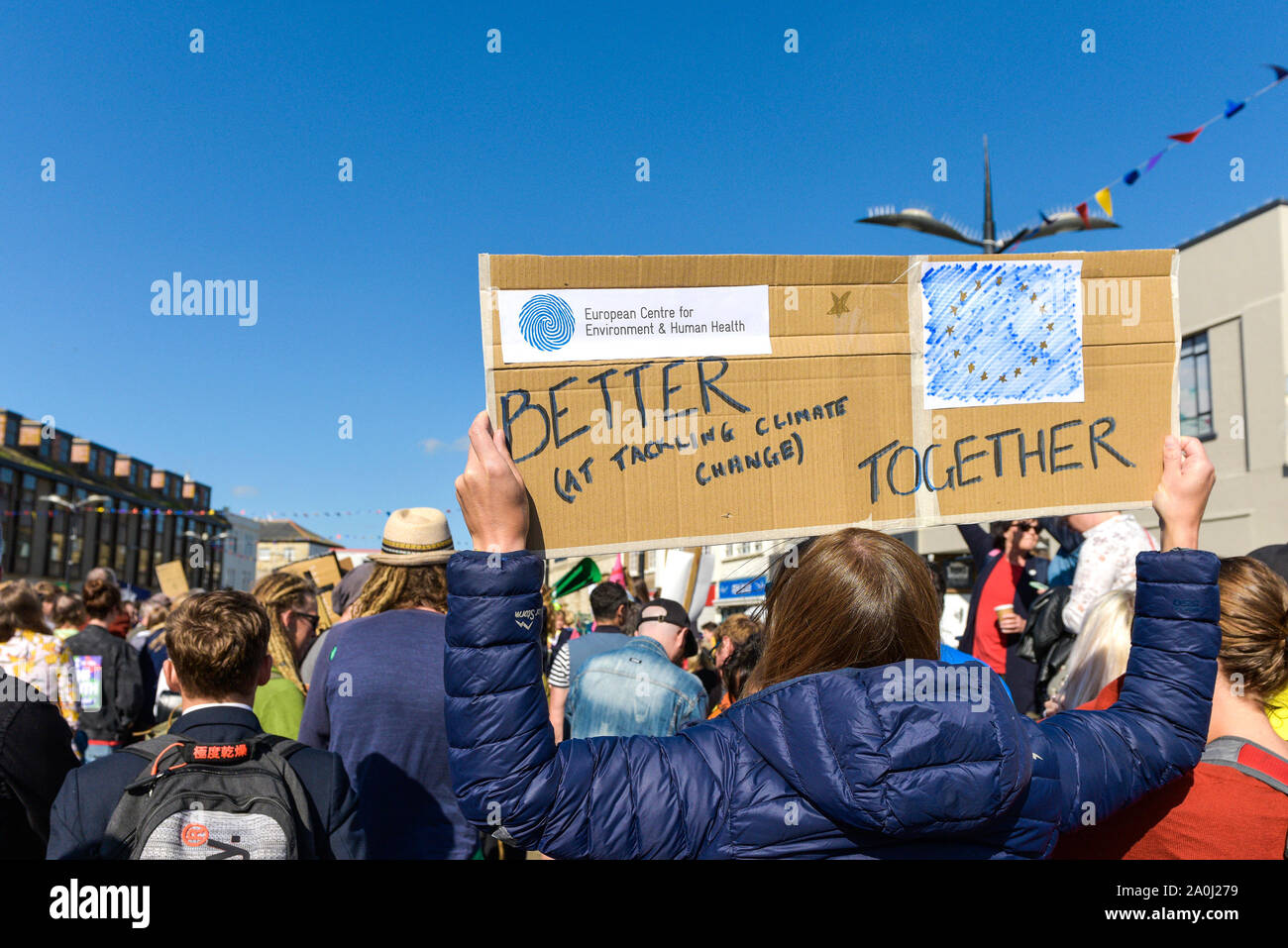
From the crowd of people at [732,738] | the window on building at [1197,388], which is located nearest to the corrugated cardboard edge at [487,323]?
the crowd of people at [732,738]

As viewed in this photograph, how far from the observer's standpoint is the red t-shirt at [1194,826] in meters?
1.96

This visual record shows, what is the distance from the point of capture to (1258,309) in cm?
1939

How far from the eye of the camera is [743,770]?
5.23 ft

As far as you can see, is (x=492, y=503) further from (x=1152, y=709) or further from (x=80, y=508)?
(x=80, y=508)

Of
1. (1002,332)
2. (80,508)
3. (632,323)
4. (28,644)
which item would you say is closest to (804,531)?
(632,323)

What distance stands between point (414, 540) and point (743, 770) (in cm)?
210

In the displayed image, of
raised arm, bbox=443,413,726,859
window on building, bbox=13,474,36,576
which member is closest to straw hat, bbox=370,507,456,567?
raised arm, bbox=443,413,726,859

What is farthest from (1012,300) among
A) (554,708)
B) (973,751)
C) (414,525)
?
(554,708)

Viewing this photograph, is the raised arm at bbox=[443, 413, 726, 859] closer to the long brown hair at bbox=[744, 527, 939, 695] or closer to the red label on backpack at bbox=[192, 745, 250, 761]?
the long brown hair at bbox=[744, 527, 939, 695]

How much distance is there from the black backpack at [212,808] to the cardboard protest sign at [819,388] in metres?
0.87

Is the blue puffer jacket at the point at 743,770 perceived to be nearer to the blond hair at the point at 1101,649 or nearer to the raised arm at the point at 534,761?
the raised arm at the point at 534,761

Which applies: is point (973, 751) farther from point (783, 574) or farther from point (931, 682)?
point (783, 574)

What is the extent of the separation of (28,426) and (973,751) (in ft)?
226

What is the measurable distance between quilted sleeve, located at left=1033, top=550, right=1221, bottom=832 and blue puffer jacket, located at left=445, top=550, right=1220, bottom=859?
0.38 feet
